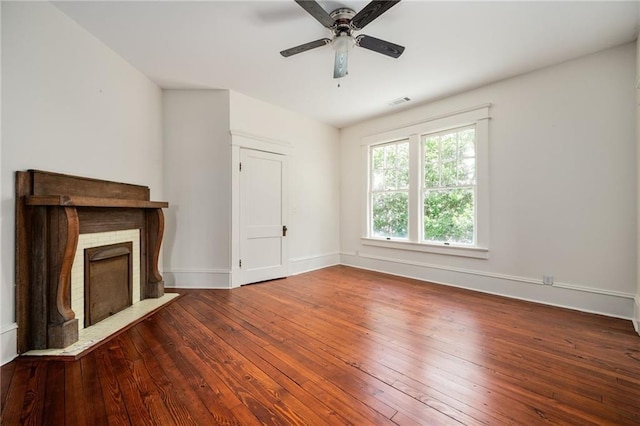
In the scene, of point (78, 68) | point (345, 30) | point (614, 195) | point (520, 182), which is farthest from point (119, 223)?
point (614, 195)

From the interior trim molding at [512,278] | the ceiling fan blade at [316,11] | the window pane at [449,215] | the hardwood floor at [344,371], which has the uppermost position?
the ceiling fan blade at [316,11]

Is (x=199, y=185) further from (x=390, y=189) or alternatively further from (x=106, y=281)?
(x=390, y=189)

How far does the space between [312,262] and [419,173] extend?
97.0 inches

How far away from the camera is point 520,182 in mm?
3350

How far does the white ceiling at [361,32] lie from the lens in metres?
2.23

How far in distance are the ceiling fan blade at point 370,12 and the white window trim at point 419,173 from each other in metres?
2.33

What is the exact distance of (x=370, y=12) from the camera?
79.8 inches

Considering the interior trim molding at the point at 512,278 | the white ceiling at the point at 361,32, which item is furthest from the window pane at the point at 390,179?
the white ceiling at the point at 361,32

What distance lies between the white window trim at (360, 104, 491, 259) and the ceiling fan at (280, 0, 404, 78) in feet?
6.08

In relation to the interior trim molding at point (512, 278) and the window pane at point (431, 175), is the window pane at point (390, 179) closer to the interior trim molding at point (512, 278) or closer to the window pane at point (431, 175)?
the window pane at point (431, 175)

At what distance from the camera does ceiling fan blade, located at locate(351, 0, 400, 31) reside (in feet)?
6.23

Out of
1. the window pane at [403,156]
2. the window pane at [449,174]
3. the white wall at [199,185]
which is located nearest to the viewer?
the white wall at [199,185]

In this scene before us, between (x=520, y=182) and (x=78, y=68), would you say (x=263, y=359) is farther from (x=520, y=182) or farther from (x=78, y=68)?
(x=520, y=182)

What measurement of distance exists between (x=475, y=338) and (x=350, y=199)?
345cm
